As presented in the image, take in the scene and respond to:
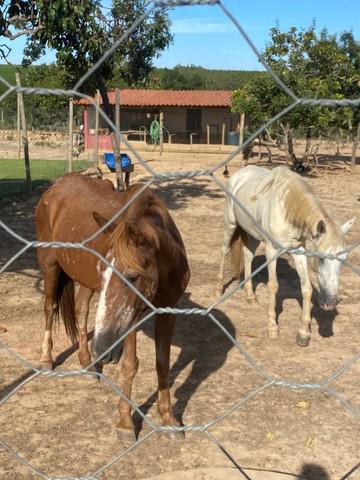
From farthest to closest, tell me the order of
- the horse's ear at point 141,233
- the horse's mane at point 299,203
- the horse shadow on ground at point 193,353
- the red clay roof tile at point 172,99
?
the red clay roof tile at point 172,99 < the horse's mane at point 299,203 < the horse shadow on ground at point 193,353 < the horse's ear at point 141,233

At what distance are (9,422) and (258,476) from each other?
1.47 metres

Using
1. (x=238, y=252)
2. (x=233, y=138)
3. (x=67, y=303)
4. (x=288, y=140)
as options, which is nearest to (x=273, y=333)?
(x=238, y=252)

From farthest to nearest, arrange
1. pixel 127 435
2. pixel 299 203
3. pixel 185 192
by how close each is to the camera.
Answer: pixel 185 192
pixel 299 203
pixel 127 435

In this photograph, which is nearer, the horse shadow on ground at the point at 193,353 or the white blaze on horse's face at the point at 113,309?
the white blaze on horse's face at the point at 113,309

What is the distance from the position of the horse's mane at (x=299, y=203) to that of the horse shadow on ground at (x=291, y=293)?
114 centimetres

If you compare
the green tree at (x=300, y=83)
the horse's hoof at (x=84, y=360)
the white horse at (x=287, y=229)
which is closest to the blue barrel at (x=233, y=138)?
the green tree at (x=300, y=83)

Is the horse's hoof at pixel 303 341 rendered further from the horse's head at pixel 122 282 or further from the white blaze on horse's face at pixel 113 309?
the white blaze on horse's face at pixel 113 309

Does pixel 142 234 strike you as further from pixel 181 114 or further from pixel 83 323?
pixel 181 114

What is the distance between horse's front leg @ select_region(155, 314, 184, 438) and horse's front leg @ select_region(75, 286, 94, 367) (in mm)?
912

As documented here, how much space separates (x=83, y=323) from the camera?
382 cm

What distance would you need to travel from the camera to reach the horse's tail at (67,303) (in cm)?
378

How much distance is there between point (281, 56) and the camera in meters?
16.5

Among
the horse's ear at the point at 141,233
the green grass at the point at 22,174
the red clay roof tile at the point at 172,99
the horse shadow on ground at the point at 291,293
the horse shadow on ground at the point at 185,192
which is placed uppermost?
the red clay roof tile at the point at 172,99

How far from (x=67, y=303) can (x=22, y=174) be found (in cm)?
1153
